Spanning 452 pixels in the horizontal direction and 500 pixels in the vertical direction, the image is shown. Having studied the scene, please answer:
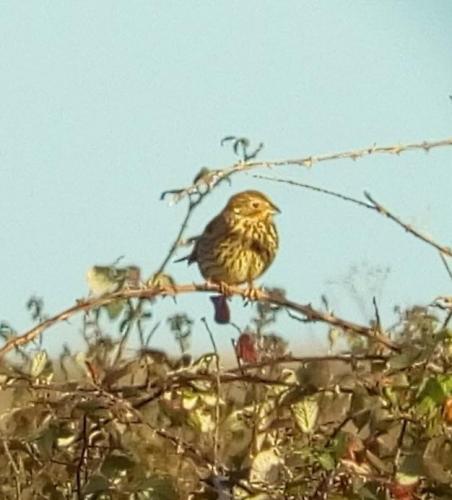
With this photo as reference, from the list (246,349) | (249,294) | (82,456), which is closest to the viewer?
(82,456)

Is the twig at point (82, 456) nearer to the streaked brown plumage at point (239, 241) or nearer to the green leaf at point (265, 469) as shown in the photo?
the green leaf at point (265, 469)

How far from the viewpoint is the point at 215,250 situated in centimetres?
554

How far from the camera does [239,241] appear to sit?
5.63m

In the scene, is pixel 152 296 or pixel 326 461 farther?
pixel 152 296

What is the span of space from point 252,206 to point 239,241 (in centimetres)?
16

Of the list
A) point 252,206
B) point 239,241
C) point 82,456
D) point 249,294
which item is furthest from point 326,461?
point 252,206

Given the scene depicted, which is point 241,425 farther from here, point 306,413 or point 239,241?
point 239,241

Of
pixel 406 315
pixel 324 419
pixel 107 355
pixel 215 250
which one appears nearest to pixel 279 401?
pixel 324 419

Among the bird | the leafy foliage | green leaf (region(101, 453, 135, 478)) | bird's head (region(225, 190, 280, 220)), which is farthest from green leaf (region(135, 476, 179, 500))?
bird's head (region(225, 190, 280, 220))

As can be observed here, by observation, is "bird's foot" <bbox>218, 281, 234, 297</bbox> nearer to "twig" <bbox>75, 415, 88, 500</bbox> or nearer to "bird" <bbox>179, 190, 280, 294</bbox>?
"twig" <bbox>75, 415, 88, 500</bbox>

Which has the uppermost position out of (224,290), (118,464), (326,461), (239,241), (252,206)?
(252,206)

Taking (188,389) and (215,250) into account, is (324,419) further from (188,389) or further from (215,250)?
(215,250)

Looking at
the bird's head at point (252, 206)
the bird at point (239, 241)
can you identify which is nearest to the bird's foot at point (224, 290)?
the bird at point (239, 241)

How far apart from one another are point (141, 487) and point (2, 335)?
68 cm
